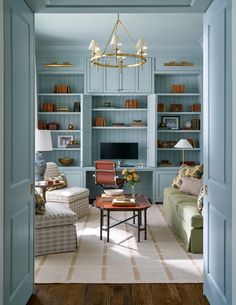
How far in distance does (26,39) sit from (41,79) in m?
5.45

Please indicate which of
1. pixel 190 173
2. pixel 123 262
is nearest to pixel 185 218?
pixel 123 262

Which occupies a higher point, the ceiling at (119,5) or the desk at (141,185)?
the ceiling at (119,5)

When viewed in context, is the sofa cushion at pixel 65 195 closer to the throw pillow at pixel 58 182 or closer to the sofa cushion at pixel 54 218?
the throw pillow at pixel 58 182

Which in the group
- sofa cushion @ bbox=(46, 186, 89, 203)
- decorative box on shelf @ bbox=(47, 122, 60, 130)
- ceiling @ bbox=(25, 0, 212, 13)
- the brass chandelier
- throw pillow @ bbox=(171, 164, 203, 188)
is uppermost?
the brass chandelier

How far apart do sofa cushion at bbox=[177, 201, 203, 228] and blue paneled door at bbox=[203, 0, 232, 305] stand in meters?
1.20

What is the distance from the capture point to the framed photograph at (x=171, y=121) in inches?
333

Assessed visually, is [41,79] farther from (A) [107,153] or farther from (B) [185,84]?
(B) [185,84]

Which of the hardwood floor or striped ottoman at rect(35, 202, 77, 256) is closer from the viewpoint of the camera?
the hardwood floor

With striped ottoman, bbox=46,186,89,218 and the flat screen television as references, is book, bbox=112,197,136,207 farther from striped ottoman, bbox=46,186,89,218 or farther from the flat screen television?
the flat screen television

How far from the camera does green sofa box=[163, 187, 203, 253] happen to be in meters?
4.62

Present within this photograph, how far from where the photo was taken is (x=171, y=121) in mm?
8484

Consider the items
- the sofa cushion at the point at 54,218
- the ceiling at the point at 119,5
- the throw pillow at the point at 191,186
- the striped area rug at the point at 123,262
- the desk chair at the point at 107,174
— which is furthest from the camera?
the desk chair at the point at 107,174

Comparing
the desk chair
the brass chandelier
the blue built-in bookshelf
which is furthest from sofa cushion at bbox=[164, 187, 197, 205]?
the brass chandelier

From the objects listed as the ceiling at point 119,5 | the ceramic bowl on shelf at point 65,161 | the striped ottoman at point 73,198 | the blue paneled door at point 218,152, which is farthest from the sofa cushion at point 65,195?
the ceiling at point 119,5
